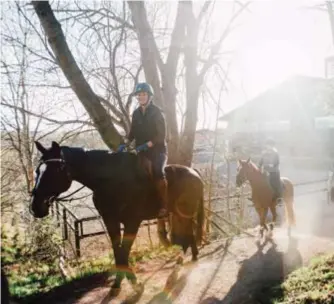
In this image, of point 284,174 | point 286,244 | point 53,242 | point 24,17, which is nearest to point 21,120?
point 24,17

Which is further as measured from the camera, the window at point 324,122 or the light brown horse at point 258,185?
the window at point 324,122

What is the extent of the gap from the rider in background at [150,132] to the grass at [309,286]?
188cm

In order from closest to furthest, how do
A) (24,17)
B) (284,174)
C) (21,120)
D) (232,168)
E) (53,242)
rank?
(53,242) → (24,17) → (21,120) → (232,168) → (284,174)

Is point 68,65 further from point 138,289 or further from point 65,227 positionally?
point 138,289

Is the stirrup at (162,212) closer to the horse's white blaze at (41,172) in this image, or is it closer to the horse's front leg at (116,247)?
the horse's front leg at (116,247)

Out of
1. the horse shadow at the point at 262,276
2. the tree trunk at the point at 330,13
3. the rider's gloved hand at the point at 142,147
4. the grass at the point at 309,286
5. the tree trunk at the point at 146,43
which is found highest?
the tree trunk at the point at 330,13

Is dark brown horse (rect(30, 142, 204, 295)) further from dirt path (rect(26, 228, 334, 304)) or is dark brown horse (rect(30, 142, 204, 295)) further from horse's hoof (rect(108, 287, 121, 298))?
dirt path (rect(26, 228, 334, 304))

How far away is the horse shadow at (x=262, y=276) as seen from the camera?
13.4 ft

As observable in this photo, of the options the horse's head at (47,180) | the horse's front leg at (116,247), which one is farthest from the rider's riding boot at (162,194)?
the horse's head at (47,180)

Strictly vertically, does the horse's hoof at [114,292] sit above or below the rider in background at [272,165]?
below

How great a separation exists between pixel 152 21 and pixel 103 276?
20.4 feet

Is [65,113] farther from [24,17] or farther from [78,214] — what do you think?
[78,214]

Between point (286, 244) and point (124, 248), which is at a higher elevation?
point (124, 248)

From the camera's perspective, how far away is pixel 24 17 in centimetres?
601
